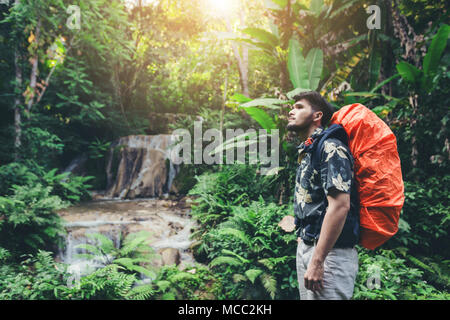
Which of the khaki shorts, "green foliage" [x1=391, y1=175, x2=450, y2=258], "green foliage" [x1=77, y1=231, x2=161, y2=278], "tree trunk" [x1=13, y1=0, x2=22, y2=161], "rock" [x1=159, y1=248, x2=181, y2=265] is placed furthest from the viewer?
"tree trunk" [x1=13, y1=0, x2=22, y2=161]

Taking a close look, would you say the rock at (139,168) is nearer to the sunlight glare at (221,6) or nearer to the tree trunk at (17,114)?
the tree trunk at (17,114)

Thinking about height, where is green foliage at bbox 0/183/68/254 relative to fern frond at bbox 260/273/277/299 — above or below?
above

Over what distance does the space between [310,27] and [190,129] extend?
5.08 meters

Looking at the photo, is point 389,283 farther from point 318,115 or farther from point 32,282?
point 32,282

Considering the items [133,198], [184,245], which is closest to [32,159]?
[133,198]

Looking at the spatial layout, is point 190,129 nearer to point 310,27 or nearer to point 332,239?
point 310,27

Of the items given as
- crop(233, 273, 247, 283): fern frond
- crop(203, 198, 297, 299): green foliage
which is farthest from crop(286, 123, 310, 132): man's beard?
crop(233, 273, 247, 283): fern frond

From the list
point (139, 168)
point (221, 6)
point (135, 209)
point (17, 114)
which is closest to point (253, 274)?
point (135, 209)

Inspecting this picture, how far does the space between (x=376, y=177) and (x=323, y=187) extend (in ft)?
0.86

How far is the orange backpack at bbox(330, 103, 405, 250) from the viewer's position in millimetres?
1320

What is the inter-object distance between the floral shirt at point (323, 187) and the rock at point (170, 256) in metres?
3.36

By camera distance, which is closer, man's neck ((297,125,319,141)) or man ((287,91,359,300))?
man ((287,91,359,300))

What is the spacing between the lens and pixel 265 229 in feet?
11.8

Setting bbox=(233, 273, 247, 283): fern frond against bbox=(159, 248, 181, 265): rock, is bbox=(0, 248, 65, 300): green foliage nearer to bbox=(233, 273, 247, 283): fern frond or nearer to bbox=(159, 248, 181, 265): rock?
bbox=(159, 248, 181, 265): rock
